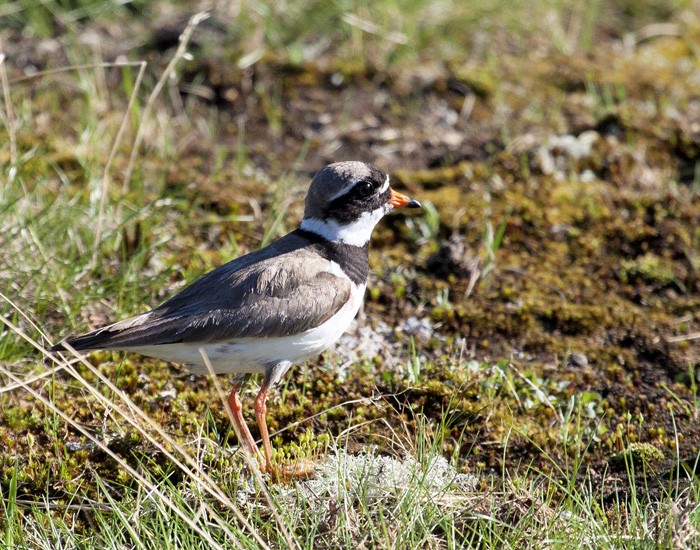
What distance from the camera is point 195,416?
18.5ft

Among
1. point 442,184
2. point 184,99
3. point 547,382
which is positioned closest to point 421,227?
point 442,184

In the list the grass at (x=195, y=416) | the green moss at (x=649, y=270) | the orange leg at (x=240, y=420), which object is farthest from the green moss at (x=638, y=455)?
the orange leg at (x=240, y=420)

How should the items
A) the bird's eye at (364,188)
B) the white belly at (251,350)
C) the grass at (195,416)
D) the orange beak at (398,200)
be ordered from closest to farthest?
1. the grass at (195,416)
2. the white belly at (251,350)
3. the bird's eye at (364,188)
4. the orange beak at (398,200)

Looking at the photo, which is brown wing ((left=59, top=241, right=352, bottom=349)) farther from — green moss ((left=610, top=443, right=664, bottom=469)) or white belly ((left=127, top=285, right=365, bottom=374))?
green moss ((left=610, top=443, right=664, bottom=469))

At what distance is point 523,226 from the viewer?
7559mm

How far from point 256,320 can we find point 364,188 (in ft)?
4.01

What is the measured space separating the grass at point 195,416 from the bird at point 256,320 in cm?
34

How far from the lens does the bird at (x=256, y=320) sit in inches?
203

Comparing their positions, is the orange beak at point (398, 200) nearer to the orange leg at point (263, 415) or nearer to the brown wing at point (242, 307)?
the brown wing at point (242, 307)

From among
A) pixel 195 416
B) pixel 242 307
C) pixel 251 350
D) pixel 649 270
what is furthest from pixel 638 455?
pixel 195 416

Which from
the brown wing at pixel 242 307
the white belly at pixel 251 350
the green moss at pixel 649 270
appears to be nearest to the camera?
the brown wing at pixel 242 307

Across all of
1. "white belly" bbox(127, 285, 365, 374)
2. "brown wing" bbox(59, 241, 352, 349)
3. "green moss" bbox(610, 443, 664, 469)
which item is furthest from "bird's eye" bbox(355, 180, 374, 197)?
"green moss" bbox(610, 443, 664, 469)

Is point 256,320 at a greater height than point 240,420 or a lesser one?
greater

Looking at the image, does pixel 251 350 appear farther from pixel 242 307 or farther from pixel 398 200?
pixel 398 200
